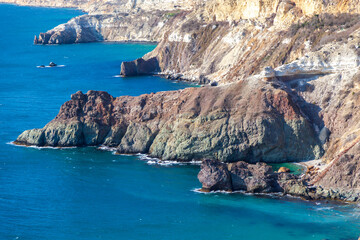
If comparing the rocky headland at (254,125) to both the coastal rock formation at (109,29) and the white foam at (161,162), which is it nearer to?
the white foam at (161,162)

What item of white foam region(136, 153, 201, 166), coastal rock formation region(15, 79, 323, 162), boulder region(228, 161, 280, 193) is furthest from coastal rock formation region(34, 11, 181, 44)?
boulder region(228, 161, 280, 193)

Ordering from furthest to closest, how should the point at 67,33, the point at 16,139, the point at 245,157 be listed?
the point at 67,33
the point at 16,139
the point at 245,157

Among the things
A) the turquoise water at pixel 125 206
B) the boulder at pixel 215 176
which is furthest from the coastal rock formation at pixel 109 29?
the boulder at pixel 215 176

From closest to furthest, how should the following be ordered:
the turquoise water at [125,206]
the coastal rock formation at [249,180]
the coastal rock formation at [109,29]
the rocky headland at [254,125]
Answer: the turquoise water at [125,206]
the coastal rock formation at [249,180]
the rocky headland at [254,125]
the coastal rock formation at [109,29]

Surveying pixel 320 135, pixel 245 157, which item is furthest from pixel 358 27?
pixel 245 157

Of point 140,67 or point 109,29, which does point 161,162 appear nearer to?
point 140,67

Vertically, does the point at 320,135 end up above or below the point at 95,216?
above

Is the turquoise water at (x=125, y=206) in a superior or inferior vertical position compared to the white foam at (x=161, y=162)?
inferior

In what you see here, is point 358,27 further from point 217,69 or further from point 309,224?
point 309,224
